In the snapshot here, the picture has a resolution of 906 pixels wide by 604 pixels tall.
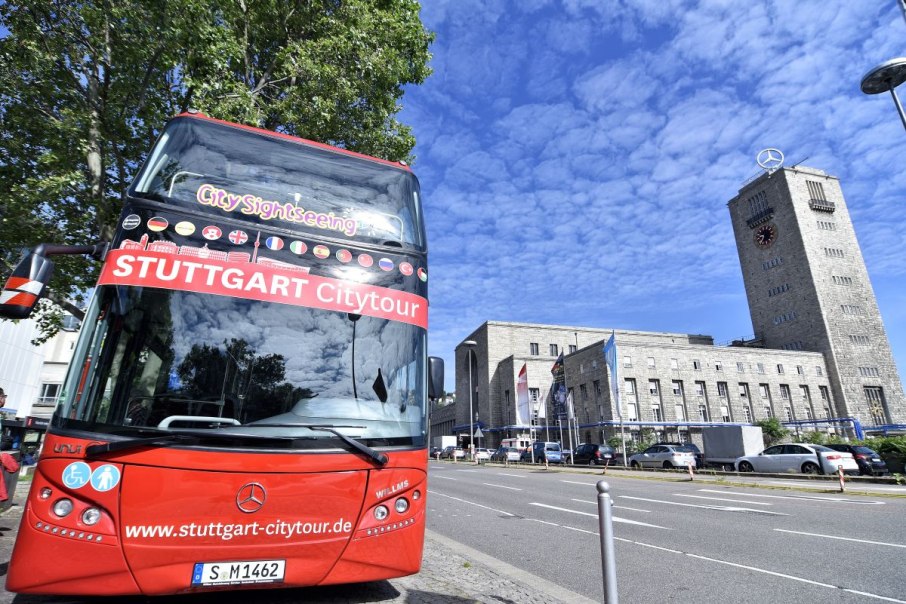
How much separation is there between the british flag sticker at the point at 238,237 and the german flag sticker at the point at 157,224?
0.51m

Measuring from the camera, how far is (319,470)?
11.8 ft

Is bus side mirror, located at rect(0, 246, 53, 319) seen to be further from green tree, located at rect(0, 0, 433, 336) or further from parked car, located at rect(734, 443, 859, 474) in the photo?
parked car, located at rect(734, 443, 859, 474)

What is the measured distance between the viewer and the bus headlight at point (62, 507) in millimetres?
3107

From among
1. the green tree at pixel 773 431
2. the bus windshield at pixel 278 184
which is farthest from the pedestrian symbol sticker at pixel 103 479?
the green tree at pixel 773 431

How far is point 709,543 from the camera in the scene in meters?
7.41

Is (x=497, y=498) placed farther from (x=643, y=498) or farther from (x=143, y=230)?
(x=143, y=230)

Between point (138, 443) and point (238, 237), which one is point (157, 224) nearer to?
point (238, 237)

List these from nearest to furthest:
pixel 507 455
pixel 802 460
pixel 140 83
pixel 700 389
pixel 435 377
A: pixel 435 377 < pixel 140 83 < pixel 802 460 < pixel 507 455 < pixel 700 389

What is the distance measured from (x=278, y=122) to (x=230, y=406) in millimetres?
10837

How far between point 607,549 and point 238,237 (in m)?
3.89

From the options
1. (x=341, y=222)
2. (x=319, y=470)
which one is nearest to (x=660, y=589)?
(x=319, y=470)

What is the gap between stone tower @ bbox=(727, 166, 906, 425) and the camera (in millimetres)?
66875

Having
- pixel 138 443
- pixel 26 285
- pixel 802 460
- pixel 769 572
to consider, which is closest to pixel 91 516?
pixel 138 443

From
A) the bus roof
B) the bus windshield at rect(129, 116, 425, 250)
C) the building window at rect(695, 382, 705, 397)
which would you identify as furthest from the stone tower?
the bus windshield at rect(129, 116, 425, 250)
